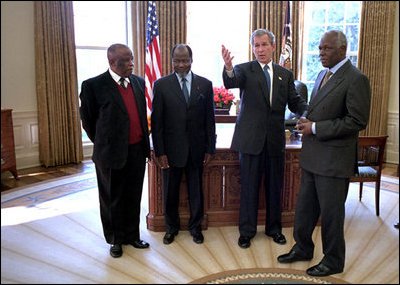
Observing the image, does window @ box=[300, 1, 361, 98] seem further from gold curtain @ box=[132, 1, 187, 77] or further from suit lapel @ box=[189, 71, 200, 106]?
suit lapel @ box=[189, 71, 200, 106]

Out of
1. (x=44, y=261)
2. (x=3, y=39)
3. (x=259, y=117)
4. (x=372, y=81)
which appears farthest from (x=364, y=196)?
(x=3, y=39)

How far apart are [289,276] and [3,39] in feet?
6.37

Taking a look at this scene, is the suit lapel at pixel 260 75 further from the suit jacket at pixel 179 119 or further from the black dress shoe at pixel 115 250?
the black dress shoe at pixel 115 250

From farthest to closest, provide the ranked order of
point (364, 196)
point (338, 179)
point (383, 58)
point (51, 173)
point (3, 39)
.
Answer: point (383, 58) < point (51, 173) < point (364, 196) < point (338, 179) < point (3, 39)

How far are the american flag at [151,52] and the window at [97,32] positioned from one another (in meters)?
0.63

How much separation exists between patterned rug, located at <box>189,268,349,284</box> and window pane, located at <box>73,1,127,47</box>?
4447 mm

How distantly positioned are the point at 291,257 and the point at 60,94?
11.9ft

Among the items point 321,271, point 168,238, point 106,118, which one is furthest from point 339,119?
point 168,238

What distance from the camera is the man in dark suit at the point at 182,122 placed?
2482 mm

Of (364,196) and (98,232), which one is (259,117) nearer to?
(98,232)

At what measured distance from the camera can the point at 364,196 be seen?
3.85 m

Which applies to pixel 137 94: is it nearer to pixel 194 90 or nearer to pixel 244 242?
pixel 194 90

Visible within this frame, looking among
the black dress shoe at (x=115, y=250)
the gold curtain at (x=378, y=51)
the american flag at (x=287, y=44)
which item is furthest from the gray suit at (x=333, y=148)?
the gold curtain at (x=378, y=51)

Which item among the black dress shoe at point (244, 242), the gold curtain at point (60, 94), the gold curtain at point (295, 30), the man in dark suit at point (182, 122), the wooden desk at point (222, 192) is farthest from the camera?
the gold curtain at point (295, 30)
